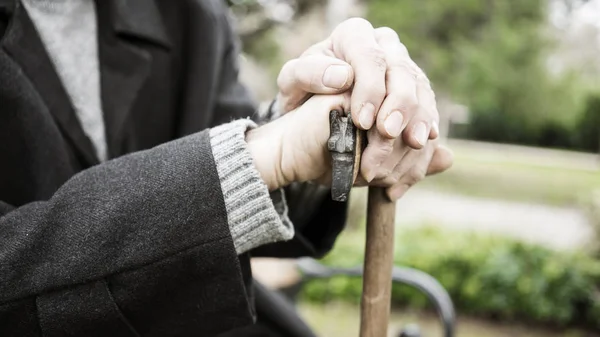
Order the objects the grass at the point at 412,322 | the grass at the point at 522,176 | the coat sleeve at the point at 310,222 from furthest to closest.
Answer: the grass at the point at 522,176, the grass at the point at 412,322, the coat sleeve at the point at 310,222

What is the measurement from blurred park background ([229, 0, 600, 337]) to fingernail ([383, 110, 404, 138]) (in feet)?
4.39

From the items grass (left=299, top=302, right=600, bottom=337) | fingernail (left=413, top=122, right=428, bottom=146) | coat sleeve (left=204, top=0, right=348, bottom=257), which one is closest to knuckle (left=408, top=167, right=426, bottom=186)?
fingernail (left=413, top=122, right=428, bottom=146)

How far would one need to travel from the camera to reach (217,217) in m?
1.01

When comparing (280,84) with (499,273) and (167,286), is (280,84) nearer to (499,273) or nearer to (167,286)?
(167,286)

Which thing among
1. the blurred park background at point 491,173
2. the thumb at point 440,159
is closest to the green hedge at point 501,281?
the blurred park background at point 491,173

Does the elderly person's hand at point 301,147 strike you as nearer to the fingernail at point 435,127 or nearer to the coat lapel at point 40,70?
the fingernail at point 435,127

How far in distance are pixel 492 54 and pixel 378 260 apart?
14.3 metres

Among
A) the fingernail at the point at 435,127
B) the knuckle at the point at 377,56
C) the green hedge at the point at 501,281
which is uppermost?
the knuckle at the point at 377,56

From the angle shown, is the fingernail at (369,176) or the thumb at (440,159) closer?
the fingernail at (369,176)

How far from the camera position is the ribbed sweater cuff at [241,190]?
101cm

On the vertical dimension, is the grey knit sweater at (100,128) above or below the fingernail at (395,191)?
above

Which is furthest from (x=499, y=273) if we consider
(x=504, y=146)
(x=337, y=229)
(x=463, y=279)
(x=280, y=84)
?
(x=504, y=146)

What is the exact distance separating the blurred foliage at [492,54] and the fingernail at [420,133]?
12.2m

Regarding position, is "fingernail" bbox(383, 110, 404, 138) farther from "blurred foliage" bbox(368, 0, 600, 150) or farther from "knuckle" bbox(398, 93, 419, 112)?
"blurred foliage" bbox(368, 0, 600, 150)
